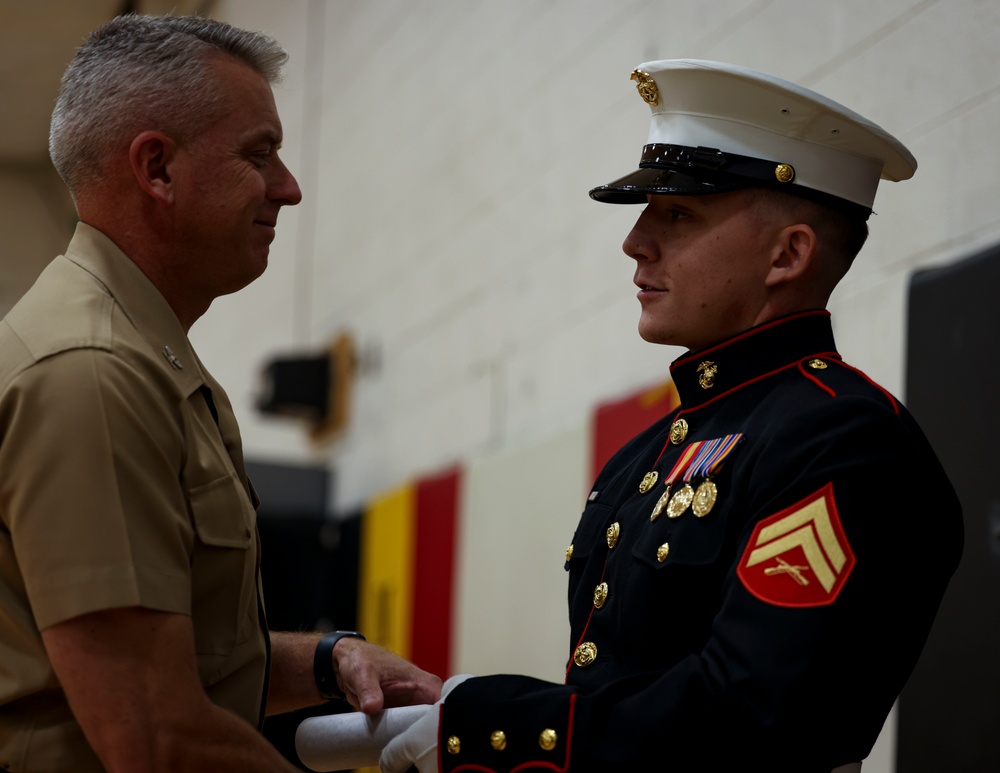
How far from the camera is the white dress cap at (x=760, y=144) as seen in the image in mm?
1737

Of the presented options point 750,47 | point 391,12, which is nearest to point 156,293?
point 750,47

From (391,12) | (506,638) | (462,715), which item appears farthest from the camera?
(391,12)

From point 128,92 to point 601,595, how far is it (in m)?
0.85

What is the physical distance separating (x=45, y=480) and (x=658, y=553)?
2.23 ft

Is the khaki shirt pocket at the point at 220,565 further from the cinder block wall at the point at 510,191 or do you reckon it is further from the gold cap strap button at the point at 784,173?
the cinder block wall at the point at 510,191

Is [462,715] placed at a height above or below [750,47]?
below

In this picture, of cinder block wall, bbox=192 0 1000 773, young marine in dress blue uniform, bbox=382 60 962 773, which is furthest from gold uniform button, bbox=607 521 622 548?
cinder block wall, bbox=192 0 1000 773

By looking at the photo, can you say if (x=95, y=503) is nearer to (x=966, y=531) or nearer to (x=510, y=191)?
(x=966, y=531)

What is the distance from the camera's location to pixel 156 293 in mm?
1724

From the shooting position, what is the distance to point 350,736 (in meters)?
1.77

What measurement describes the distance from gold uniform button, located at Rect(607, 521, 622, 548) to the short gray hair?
0.72 meters

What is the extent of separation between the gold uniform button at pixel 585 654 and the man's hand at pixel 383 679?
0.93 ft

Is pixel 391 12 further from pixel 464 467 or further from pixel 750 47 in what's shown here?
pixel 750 47

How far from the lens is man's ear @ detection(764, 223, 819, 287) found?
1.72 m
